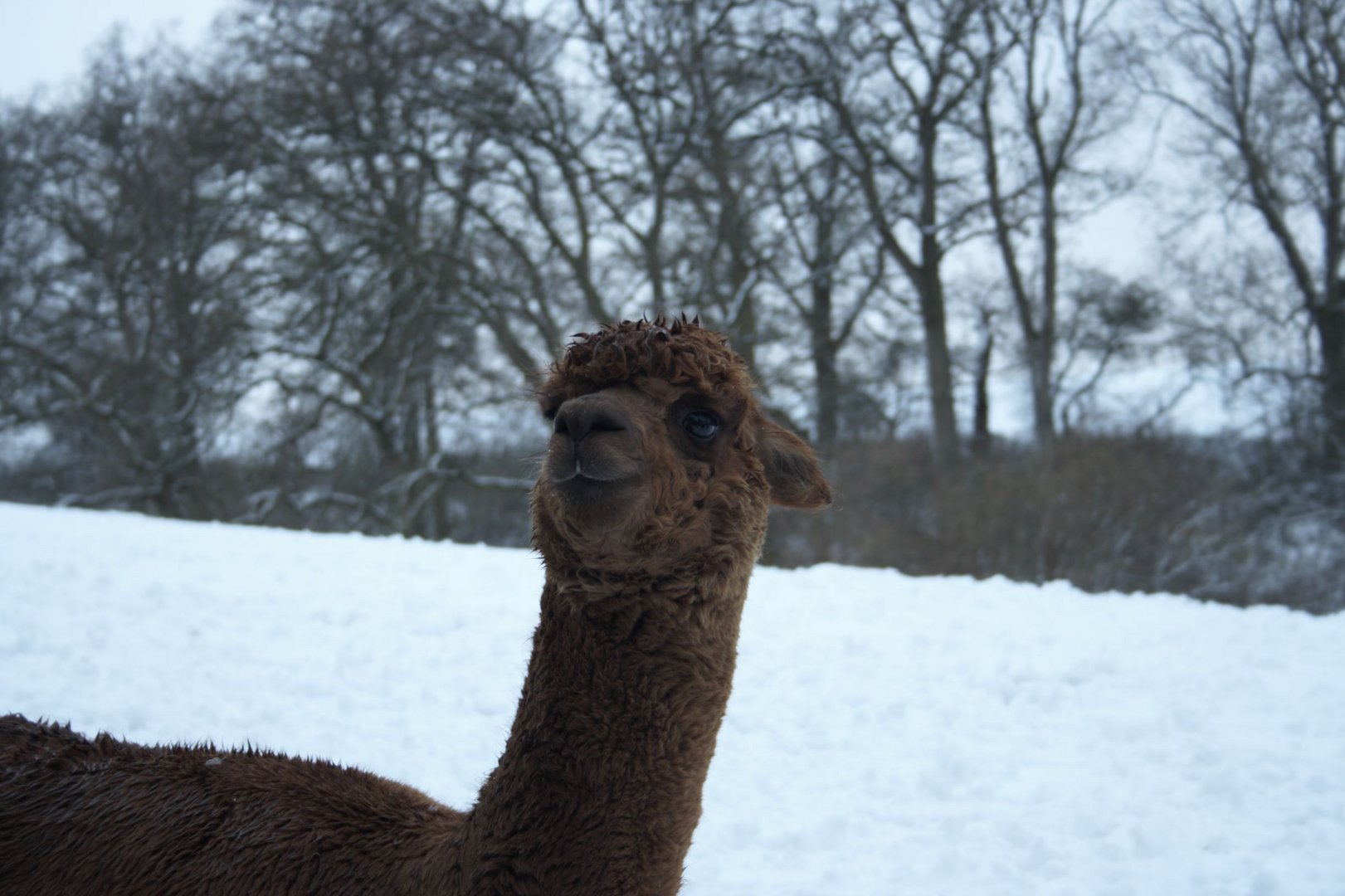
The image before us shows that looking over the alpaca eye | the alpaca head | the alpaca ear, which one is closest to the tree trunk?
the alpaca ear

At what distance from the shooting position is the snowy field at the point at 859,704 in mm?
4477

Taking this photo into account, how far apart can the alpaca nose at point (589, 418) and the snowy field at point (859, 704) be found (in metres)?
2.87

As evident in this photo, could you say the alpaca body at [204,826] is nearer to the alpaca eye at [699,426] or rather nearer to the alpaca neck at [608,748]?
the alpaca neck at [608,748]

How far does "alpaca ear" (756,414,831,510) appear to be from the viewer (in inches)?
97.8

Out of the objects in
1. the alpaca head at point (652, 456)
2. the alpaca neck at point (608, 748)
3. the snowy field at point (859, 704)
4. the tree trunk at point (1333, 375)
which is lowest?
the snowy field at point (859, 704)

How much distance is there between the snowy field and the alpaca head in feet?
8.36

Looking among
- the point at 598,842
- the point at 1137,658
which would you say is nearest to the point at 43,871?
the point at 598,842

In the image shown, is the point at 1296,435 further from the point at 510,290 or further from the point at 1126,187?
the point at 510,290

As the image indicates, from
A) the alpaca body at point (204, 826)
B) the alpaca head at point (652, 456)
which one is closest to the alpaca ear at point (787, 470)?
the alpaca head at point (652, 456)

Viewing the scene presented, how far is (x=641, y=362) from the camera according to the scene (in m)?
2.17

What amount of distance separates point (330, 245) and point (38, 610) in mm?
14528

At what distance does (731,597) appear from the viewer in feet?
7.36

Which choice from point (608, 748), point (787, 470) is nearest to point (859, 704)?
point (787, 470)

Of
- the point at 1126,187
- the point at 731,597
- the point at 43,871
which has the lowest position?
the point at 43,871
